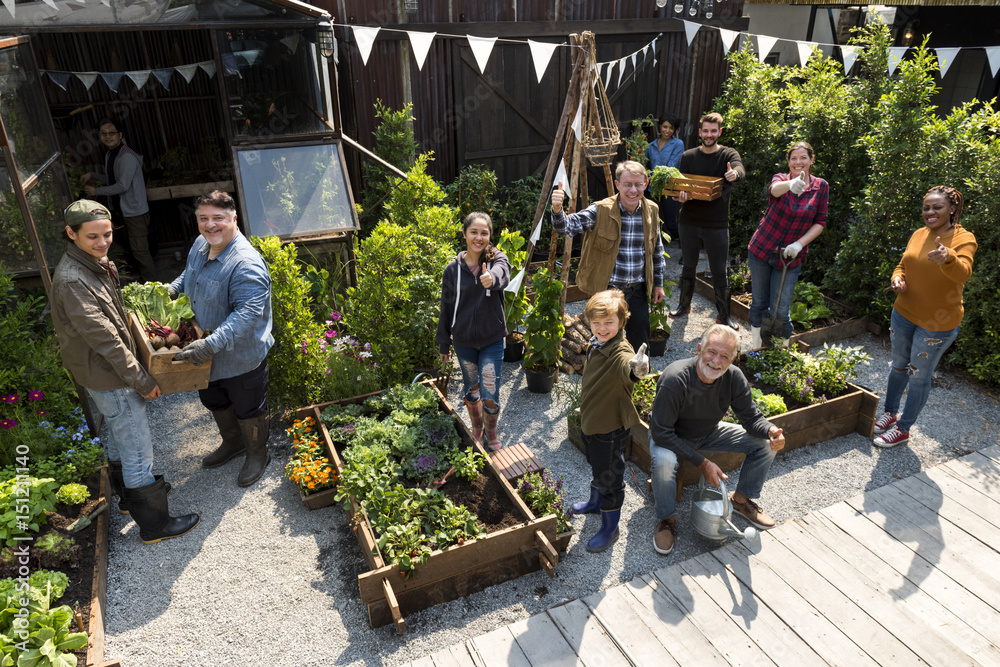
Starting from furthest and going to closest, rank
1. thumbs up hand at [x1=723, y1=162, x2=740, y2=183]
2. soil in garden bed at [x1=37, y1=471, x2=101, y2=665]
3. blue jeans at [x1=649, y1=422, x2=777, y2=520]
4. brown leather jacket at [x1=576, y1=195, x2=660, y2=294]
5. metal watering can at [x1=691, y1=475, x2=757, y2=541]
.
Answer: thumbs up hand at [x1=723, y1=162, x2=740, y2=183] < brown leather jacket at [x1=576, y1=195, x2=660, y2=294] < blue jeans at [x1=649, y1=422, x2=777, y2=520] < metal watering can at [x1=691, y1=475, x2=757, y2=541] < soil in garden bed at [x1=37, y1=471, x2=101, y2=665]

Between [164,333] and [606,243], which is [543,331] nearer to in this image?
[606,243]

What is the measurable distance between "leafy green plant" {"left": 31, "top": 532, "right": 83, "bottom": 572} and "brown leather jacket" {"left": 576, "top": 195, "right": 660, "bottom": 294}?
394 cm

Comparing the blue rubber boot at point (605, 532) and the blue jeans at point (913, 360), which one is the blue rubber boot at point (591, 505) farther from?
the blue jeans at point (913, 360)

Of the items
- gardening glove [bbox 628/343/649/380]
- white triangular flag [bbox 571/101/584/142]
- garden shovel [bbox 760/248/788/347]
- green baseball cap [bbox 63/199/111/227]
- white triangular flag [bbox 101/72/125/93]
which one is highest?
white triangular flag [bbox 101/72/125/93]

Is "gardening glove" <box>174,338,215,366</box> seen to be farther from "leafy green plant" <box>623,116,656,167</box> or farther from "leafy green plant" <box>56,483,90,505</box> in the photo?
"leafy green plant" <box>623,116,656,167</box>

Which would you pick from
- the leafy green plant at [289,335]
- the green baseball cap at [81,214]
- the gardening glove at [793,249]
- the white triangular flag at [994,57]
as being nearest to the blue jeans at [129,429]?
the green baseball cap at [81,214]

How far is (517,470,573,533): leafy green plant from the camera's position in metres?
4.05

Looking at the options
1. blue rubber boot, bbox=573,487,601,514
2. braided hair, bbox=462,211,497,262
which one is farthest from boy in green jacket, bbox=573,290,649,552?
braided hair, bbox=462,211,497,262

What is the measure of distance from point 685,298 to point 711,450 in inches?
130

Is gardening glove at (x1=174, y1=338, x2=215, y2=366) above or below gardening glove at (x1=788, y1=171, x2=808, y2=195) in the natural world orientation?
below

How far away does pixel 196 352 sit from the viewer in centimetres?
399

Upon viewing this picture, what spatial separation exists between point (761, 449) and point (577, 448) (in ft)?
4.92

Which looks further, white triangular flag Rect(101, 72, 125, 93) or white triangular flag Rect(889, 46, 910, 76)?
white triangular flag Rect(101, 72, 125, 93)

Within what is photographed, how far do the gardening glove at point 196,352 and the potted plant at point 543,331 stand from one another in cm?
265
